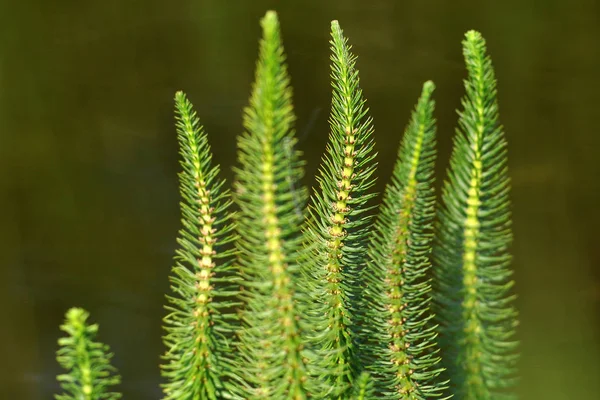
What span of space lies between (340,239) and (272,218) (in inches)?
4.4

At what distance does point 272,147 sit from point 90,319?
2.85ft

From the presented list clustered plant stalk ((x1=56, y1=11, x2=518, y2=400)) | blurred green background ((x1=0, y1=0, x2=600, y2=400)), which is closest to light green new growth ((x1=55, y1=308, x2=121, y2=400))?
clustered plant stalk ((x1=56, y1=11, x2=518, y2=400))

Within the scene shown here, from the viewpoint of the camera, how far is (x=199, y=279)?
0.38 metres

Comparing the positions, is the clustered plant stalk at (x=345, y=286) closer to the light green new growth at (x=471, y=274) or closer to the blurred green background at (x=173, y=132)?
the light green new growth at (x=471, y=274)

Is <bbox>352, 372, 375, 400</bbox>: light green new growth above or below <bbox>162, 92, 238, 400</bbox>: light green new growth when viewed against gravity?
below

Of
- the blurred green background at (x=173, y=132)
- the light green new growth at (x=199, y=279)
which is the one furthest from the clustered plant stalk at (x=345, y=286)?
the blurred green background at (x=173, y=132)

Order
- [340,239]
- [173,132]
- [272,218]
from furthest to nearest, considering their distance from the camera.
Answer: [173,132], [340,239], [272,218]

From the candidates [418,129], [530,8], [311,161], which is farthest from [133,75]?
[418,129]

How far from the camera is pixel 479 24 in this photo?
1014 millimetres

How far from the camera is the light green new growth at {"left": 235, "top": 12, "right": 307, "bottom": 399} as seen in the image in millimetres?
282

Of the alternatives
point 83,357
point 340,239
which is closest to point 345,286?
point 340,239

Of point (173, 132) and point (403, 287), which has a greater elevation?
point (173, 132)

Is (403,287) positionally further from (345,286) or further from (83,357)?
(83,357)

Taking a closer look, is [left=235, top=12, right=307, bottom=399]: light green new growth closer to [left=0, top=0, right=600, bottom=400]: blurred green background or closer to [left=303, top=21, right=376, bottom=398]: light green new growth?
[left=303, top=21, right=376, bottom=398]: light green new growth
